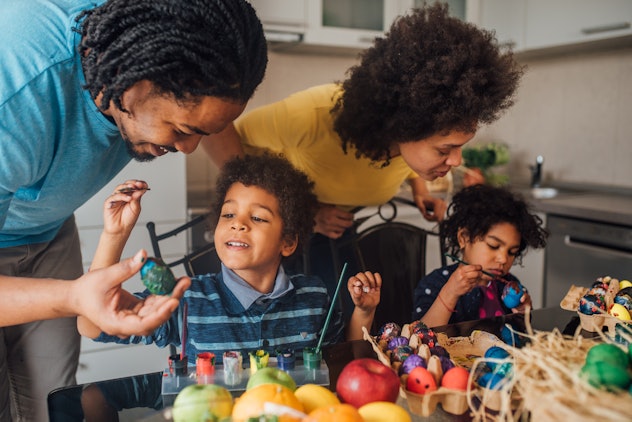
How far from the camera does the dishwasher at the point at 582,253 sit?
229cm

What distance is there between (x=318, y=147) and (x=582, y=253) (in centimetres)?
144

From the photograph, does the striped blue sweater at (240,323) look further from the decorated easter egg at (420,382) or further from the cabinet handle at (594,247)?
the cabinet handle at (594,247)

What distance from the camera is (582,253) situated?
2453 millimetres

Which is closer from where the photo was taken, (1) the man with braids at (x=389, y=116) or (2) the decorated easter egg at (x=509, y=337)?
(2) the decorated easter egg at (x=509, y=337)

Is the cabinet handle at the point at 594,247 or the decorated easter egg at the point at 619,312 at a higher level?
the decorated easter egg at the point at 619,312

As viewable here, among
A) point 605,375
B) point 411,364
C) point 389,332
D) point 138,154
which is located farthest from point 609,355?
point 138,154

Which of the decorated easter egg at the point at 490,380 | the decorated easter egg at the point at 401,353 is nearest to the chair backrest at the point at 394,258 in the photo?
the decorated easter egg at the point at 401,353

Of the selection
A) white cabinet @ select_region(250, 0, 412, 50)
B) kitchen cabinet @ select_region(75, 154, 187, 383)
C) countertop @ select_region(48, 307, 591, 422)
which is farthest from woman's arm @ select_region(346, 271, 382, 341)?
white cabinet @ select_region(250, 0, 412, 50)

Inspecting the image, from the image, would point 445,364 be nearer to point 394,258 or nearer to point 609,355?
point 609,355

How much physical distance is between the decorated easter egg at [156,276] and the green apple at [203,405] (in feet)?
0.45

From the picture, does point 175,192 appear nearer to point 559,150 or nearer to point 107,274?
point 107,274

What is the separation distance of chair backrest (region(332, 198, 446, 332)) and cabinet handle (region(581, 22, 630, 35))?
1.38 meters

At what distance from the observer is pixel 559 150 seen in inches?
123

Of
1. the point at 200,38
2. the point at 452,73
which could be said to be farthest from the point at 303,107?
the point at 200,38
